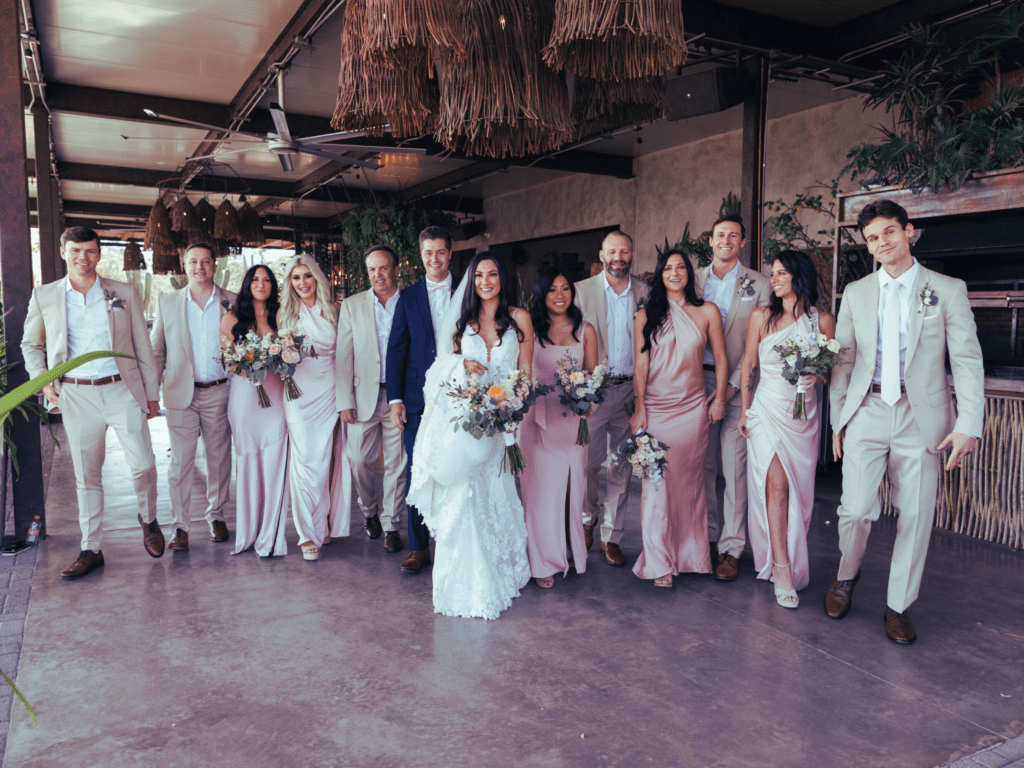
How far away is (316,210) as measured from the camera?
59.1 ft

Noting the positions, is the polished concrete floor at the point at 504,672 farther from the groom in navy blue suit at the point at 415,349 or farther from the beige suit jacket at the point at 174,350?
the beige suit jacket at the point at 174,350

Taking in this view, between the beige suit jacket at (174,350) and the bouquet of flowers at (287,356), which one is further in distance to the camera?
the beige suit jacket at (174,350)

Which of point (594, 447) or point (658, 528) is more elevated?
point (594, 447)

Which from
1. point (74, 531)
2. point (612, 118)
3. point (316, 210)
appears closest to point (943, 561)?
point (612, 118)

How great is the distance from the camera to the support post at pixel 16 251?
4.77 m

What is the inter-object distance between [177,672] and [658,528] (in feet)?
8.41

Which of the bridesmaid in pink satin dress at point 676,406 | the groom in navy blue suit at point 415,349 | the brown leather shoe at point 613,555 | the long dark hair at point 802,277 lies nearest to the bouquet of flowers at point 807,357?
the long dark hair at point 802,277

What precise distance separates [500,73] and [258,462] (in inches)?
139

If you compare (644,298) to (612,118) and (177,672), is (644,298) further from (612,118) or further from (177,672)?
(177,672)

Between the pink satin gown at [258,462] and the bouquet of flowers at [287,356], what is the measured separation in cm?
22

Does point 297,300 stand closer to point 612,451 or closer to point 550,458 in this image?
point 550,458

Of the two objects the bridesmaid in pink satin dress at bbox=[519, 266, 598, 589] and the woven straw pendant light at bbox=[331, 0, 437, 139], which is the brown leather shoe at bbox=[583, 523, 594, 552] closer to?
the bridesmaid in pink satin dress at bbox=[519, 266, 598, 589]

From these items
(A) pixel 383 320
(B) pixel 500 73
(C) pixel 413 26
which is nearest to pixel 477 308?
(A) pixel 383 320

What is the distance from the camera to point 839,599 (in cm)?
382
